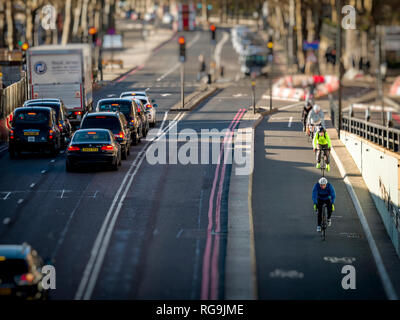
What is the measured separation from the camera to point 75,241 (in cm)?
2389

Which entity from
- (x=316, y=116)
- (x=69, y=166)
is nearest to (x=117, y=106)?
(x=316, y=116)

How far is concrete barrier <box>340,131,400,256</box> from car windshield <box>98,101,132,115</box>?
33.1 ft

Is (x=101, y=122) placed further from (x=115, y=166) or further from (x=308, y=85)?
(x=308, y=85)

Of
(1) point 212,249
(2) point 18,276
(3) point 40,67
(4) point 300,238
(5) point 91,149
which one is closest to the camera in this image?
(2) point 18,276

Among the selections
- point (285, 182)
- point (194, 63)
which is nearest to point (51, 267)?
point (285, 182)

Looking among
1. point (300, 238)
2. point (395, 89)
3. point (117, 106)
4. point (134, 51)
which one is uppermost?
point (134, 51)

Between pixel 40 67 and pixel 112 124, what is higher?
pixel 40 67

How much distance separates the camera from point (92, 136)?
32.5 m

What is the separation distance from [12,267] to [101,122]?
1895 centimetres

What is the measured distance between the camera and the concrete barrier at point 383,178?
2569 centimetres

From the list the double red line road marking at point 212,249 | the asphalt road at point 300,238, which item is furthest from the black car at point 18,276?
the asphalt road at point 300,238

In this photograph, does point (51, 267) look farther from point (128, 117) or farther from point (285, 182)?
point (128, 117)

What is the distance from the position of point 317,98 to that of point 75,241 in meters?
47.5

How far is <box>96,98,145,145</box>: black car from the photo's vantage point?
3981 cm
